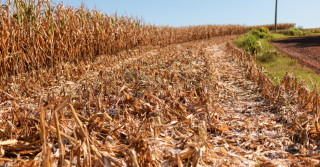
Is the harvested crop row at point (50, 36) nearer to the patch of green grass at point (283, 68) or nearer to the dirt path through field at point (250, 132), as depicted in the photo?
the dirt path through field at point (250, 132)

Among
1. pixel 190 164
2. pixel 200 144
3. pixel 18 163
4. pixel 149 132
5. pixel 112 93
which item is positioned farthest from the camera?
pixel 112 93

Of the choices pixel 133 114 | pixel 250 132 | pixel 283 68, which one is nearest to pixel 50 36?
pixel 133 114

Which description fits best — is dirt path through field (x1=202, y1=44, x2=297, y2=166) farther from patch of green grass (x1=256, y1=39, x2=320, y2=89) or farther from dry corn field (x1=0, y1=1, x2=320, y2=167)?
patch of green grass (x1=256, y1=39, x2=320, y2=89)

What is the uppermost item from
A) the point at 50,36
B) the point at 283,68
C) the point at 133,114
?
the point at 50,36

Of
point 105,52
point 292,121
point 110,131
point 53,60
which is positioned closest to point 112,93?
point 110,131

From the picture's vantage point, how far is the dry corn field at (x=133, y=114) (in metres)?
1.75

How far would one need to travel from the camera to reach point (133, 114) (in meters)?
2.83

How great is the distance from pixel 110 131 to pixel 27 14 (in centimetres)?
462

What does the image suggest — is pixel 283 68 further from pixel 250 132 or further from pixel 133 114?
pixel 133 114

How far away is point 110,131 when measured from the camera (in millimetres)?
2172

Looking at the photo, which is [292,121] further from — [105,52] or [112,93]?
[105,52]

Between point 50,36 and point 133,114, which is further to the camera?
point 50,36

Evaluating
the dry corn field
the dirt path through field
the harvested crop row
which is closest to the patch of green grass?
the dry corn field

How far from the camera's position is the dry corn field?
5.74ft
